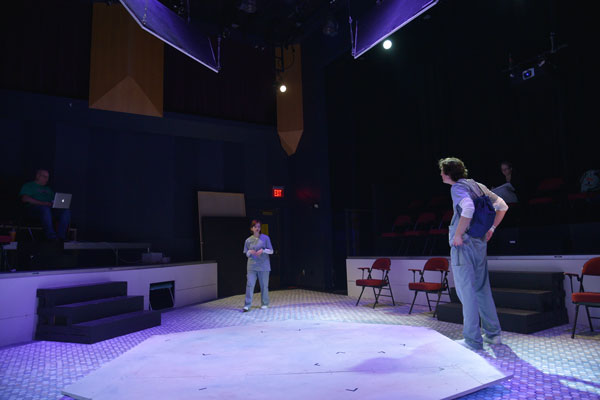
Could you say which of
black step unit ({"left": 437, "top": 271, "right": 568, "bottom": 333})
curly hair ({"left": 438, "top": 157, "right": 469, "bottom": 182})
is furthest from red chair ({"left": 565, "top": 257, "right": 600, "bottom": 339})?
curly hair ({"left": 438, "top": 157, "right": 469, "bottom": 182})

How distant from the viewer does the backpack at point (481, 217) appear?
322 cm

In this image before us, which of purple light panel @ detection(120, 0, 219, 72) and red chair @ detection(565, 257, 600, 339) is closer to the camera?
purple light panel @ detection(120, 0, 219, 72)

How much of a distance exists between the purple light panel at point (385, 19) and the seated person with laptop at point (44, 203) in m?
5.07

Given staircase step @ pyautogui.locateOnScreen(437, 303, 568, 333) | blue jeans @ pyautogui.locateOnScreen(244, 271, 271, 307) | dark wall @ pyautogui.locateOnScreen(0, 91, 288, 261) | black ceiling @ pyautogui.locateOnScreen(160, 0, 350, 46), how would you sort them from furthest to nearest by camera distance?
1. black ceiling @ pyautogui.locateOnScreen(160, 0, 350, 46)
2. dark wall @ pyautogui.locateOnScreen(0, 91, 288, 261)
3. blue jeans @ pyautogui.locateOnScreen(244, 271, 271, 307)
4. staircase step @ pyautogui.locateOnScreen(437, 303, 568, 333)

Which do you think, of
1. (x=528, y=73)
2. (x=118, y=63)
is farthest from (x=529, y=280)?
(x=118, y=63)

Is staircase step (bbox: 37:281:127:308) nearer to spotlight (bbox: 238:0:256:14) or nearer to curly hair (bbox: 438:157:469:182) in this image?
curly hair (bbox: 438:157:469:182)

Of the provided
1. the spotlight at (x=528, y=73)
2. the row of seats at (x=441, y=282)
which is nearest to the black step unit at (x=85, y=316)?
the row of seats at (x=441, y=282)

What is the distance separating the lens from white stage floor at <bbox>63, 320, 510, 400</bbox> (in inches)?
86.8

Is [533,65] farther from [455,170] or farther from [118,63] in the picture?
[118,63]

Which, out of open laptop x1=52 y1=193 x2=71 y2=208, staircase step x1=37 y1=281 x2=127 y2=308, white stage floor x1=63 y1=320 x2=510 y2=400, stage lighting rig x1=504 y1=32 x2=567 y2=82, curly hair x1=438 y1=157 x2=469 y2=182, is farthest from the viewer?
stage lighting rig x1=504 y1=32 x2=567 y2=82

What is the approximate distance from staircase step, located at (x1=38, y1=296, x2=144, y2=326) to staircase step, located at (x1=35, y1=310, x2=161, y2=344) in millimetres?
75

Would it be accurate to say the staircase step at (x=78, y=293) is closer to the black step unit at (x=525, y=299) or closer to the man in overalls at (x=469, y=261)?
the man in overalls at (x=469, y=261)

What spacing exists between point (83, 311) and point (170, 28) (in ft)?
11.2

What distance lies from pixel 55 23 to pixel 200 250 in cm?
544
